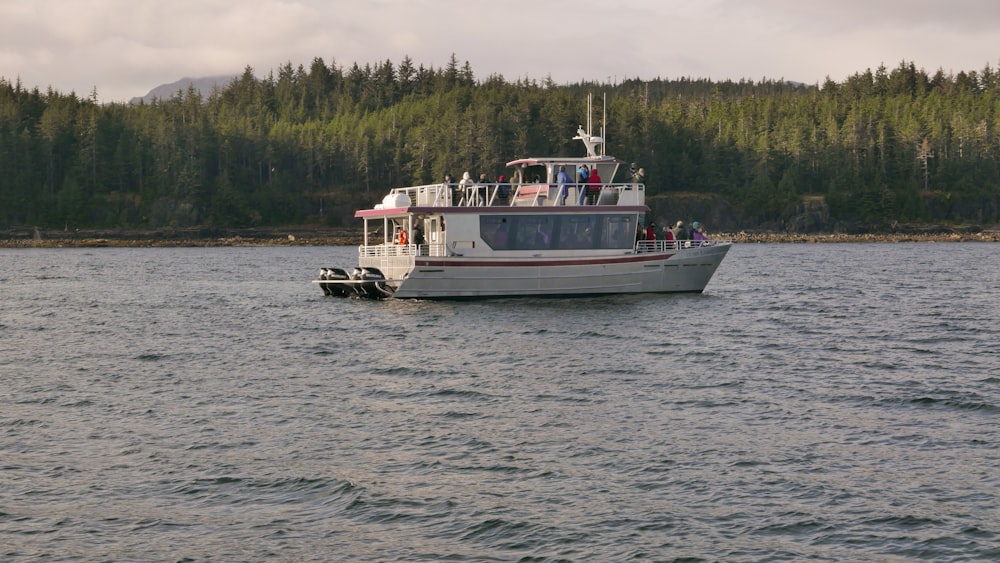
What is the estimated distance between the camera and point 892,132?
177750mm

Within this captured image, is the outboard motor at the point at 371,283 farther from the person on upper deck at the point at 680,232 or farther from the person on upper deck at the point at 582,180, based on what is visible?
the person on upper deck at the point at 680,232

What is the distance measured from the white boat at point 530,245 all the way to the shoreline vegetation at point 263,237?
89.9 meters

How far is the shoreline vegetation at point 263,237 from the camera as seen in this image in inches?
5310

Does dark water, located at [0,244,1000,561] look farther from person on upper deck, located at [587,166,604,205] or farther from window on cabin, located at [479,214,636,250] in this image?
person on upper deck, located at [587,166,604,205]

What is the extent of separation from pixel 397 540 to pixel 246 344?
70.8ft

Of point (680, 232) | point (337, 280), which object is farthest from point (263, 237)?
point (680, 232)

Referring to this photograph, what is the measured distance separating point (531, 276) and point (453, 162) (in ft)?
374

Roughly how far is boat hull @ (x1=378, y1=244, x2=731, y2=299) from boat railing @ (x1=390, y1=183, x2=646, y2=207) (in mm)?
2579

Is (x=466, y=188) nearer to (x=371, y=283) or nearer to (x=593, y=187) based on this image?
(x=593, y=187)

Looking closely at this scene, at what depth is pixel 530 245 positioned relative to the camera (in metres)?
45.8

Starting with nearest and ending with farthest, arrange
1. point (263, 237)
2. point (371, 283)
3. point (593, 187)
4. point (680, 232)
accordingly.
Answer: point (593, 187) < point (371, 283) < point (680, 232) < point (263, 237)

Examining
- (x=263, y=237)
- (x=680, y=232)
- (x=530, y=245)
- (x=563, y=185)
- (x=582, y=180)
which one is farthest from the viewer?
(x=263, y=237)

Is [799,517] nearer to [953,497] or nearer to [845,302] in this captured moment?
[953,497]

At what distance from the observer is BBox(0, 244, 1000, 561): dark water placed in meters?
15.4
